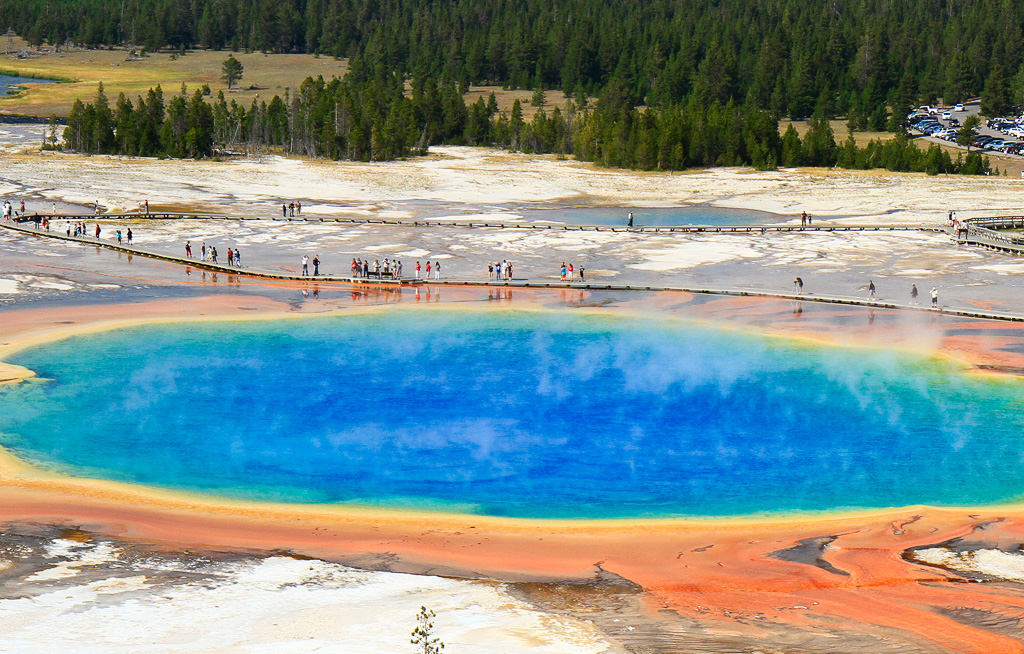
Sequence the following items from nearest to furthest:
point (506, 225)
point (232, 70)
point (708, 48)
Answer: point (506, 225)
point (708, 48)
point (232, 70)

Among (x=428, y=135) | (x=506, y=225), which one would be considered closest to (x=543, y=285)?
(x=506, y=225)

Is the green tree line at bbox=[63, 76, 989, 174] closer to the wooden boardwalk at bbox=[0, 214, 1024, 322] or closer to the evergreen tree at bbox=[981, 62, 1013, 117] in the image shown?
the evergreen tree at bbox=[981, 62, 1013, 117]

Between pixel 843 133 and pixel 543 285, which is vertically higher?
pixel 843 133

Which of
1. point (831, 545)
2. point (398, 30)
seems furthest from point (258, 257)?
point (398, 30)

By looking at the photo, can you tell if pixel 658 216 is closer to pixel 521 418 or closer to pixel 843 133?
pixel 521 418

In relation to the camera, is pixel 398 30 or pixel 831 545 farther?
pixel 398 30

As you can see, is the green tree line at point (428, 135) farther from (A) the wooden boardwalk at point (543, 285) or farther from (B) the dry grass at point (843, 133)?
(A) the wooden boardwalk at point (543, 285)

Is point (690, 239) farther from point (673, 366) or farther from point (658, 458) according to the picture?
point (658, 458)
